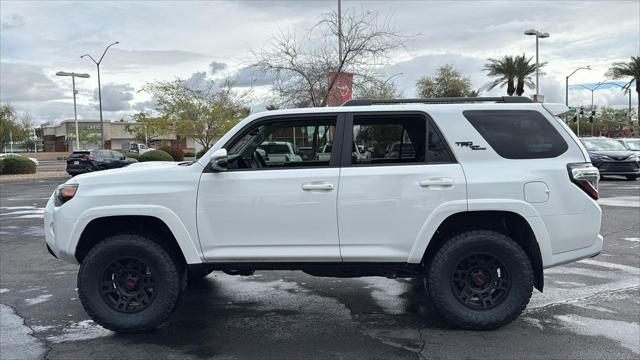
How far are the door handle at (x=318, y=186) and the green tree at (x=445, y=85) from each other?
136ft

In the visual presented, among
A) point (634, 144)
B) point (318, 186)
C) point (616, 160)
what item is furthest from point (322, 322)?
point (634, 144)

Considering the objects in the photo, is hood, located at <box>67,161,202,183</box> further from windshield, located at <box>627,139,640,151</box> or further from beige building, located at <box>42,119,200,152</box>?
beige building, located at <box>42,119,200,152</box>

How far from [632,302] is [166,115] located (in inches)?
1477

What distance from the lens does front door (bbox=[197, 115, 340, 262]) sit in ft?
14.8

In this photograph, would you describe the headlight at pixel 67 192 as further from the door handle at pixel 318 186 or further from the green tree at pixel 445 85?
the green tree at pixel 445 85

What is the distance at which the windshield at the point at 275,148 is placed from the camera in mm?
5161

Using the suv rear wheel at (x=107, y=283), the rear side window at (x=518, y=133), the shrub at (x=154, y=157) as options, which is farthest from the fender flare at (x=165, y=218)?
the shrub at (x=154, y=157)

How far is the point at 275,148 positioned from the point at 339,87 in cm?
1385

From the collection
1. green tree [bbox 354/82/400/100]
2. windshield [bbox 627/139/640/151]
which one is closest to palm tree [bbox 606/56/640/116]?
windshield [bbox 627/139/640/151]

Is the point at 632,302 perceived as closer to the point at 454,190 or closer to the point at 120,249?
the point at 454,190

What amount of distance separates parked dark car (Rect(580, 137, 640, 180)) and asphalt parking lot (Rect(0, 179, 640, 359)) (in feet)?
44.8

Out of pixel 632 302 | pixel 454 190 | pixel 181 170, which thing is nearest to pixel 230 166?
pixel 181 170

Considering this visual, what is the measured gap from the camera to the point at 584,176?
4512 mm

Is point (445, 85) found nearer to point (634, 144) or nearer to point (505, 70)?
point (505, 70)
